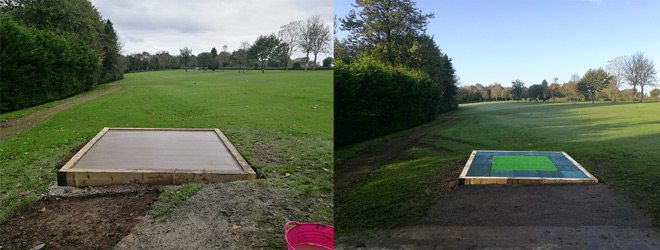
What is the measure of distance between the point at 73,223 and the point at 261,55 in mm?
1866

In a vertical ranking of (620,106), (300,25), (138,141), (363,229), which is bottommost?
(363,229)

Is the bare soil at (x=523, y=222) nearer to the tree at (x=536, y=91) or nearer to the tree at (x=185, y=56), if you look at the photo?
the tree at (x=536, y=91)

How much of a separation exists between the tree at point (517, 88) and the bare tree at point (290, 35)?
1613mm

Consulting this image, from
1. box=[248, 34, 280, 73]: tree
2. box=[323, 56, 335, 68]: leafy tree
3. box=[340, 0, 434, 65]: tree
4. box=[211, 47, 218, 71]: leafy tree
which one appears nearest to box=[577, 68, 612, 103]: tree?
box=[340, 0, 434, 65]: tree

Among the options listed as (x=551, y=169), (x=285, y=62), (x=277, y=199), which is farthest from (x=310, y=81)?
(x=551, y=169)

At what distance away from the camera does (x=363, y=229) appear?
2762 mm

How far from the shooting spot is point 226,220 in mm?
3311

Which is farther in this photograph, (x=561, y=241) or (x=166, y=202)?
(x=166, y=202)

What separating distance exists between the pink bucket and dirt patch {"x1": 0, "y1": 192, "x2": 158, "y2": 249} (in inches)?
42.2

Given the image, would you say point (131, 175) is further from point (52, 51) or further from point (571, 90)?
point (571, 90)

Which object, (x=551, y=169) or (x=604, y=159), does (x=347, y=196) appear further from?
(x=604, y=159)

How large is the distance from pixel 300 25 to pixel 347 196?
1.39 metres

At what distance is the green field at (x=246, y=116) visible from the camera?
3459 mm

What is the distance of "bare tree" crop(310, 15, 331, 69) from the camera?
3256 millimetres
